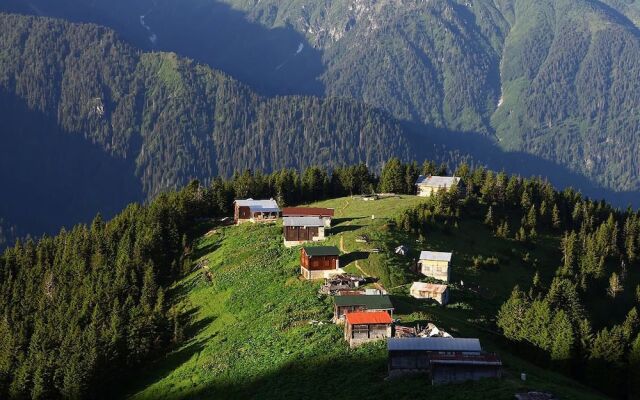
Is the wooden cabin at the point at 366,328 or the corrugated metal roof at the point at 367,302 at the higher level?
the corrugated metal roof at the point at 367,302

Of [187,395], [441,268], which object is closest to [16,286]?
[187,395]

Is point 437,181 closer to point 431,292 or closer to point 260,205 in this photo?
point 260,205

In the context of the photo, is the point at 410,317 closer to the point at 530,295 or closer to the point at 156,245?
the point at 530,295

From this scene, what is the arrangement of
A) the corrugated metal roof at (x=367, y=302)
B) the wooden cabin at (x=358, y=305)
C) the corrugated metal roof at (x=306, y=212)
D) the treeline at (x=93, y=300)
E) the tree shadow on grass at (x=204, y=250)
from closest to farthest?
the wooden cabin at (x=358, y=305)
the corrugated metal roof at (x=367, y=302)
the treeline at (x=93, y=300)
the tree shadow on grass at (x=204, y=250)
the corrugated metal roof at (x=306, y=212)

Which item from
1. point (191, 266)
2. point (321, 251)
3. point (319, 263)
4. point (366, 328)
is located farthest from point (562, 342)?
point (191, 266)

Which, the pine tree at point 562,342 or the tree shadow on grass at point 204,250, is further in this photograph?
the tree shadow on grass at point 204,250

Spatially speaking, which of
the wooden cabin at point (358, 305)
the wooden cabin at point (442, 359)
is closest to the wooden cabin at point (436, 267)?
the wooden cabin at point (358, 305)

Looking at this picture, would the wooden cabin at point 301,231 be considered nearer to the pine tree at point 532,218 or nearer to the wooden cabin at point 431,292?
the wooden cabin at point 431,292
